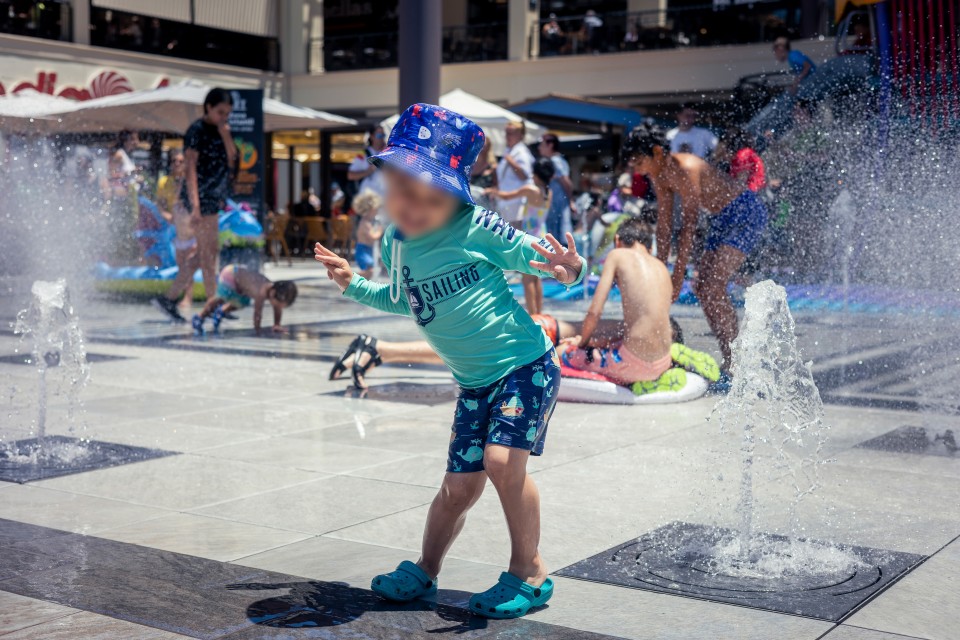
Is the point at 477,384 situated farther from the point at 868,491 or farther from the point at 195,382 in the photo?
the point at 195,382

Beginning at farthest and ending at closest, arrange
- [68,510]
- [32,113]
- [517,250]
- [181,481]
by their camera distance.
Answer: [32,113]
[181,481]
[68,510]
[517,250]

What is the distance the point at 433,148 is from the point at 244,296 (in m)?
7.44

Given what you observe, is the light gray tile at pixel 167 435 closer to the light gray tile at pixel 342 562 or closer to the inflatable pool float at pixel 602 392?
the light gray tile at pixel 342 562

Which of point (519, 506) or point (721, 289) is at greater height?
point (721, 289)

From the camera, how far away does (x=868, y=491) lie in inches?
177

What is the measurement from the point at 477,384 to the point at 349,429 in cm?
276

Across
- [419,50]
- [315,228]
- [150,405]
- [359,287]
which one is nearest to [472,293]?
[359,287]

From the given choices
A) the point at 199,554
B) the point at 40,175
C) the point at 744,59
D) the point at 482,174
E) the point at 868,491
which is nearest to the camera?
the point at 199,554

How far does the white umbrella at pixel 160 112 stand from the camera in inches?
604

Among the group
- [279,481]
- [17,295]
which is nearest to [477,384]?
[279,481]

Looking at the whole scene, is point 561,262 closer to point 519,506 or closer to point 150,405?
point 519,506

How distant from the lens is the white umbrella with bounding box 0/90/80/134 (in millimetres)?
16625

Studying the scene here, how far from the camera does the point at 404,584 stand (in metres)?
3.14

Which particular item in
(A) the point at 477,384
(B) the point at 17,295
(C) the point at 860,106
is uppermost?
(C) the point at 860,106
